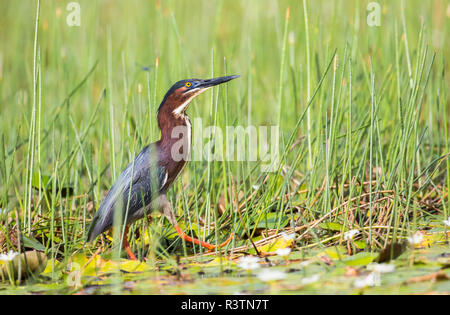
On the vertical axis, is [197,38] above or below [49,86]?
above

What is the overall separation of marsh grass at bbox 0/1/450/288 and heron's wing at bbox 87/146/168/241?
0.43 ft

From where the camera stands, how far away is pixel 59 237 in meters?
4.05

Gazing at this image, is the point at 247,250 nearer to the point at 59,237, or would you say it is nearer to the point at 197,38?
the point at 59,237

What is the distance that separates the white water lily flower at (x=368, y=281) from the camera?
8.79 feet

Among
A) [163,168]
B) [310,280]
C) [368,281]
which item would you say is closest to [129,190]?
[163,168]

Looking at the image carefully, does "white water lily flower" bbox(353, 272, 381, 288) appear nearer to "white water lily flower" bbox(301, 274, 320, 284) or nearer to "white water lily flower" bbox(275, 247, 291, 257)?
"white water lily flower" bbox(301, 274, 320, 284)

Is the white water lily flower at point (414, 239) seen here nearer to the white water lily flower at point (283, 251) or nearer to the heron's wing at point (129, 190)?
Answer: the white water lily flower at point (283, 251)

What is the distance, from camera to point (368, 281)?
8.84 feet

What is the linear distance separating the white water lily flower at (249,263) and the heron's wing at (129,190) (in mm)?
652

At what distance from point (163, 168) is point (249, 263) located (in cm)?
81

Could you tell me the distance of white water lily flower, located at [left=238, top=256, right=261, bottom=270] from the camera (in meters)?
3.09

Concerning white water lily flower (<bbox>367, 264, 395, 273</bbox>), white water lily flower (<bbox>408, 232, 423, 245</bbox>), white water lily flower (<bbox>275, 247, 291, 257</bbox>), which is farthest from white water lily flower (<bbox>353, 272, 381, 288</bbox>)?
white water lily flower (<bbox>275, 247, 291, 257</bbox>)
